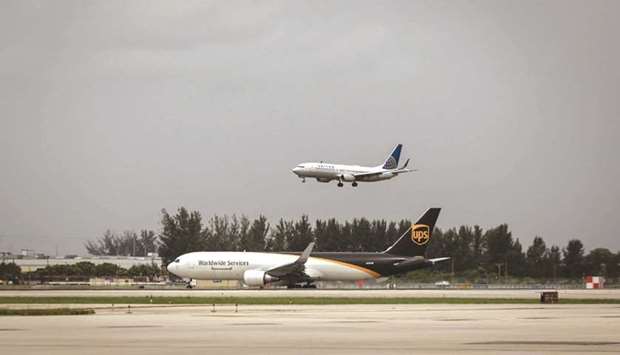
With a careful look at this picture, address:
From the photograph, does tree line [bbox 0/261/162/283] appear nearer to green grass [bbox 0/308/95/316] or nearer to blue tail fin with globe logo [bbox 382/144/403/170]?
blue tail fin with globe logo [bbox 382/144/403/170]

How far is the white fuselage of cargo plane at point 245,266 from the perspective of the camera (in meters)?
112

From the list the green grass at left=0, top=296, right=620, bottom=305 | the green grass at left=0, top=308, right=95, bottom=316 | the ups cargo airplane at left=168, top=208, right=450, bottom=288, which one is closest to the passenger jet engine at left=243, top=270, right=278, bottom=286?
the ups cargo airplane at left=168, top=208, right=450, bottom=288

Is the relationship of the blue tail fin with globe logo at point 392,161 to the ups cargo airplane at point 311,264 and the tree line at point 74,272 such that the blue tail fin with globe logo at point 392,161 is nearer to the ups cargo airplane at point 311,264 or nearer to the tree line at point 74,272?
the ups cargo airplane at point 311,264

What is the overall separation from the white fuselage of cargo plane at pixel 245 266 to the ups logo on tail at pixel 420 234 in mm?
5680

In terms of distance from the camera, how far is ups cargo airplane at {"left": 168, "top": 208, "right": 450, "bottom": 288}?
4402 inches

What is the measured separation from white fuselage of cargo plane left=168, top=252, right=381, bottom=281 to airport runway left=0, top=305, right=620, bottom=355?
54311 mm

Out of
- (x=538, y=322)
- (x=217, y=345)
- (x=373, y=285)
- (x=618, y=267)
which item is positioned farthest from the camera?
(x=618, y=267)

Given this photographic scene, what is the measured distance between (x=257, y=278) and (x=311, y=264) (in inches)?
310

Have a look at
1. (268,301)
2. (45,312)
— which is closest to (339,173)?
(268,301)

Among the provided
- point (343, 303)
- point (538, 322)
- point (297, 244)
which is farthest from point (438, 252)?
point (538, 322)

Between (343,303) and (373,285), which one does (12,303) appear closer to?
(343,303)

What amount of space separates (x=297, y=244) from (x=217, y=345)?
431 ft

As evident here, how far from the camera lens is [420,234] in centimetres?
Result: 11594

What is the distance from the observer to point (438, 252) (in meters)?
178
